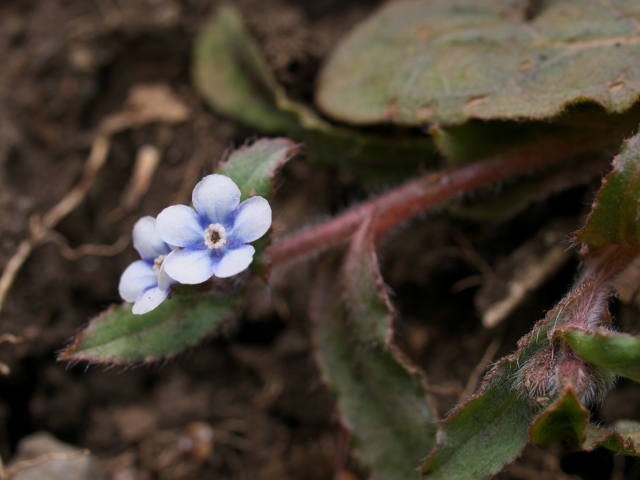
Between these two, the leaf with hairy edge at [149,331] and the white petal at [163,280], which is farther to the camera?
the leaf with hairy edge at [149,331]

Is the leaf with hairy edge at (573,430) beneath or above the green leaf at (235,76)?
beneath

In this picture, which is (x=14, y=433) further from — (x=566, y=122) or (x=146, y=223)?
(x=566, y=122)

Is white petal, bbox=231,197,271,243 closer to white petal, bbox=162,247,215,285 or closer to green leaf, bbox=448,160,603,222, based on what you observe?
white petal, bbox=162,247,215,285

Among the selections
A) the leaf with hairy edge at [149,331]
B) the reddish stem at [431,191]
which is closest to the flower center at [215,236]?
the leaf with hairy edge at [149,331]

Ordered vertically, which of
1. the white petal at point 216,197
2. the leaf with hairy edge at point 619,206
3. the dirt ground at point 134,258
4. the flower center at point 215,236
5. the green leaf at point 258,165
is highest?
the white petal at point 216,197

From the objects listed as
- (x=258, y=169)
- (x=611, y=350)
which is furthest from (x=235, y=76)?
(x=611, y=350)

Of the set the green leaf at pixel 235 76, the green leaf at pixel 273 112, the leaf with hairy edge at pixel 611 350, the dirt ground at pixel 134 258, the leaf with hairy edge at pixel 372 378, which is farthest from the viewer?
the green leaf at pixel 235 76

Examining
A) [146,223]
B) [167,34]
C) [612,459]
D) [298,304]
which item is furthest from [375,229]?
[167,34]

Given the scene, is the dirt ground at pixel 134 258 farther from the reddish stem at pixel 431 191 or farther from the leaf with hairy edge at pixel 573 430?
the leaf with hairy edge at pixel 573 430
